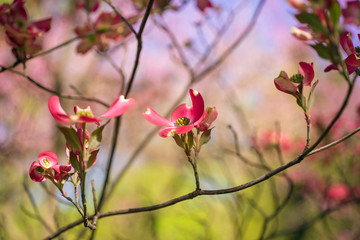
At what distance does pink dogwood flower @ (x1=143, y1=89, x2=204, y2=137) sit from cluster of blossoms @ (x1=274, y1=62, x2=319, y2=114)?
3.8 inches

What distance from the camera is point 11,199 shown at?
1.71m

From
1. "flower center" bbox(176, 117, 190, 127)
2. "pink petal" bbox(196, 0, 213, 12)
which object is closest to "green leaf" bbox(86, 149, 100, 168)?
"flower center" bbox(176, 117, 190, 127)

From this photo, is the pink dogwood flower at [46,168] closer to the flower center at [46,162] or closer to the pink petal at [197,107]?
the flower center at [46,162]

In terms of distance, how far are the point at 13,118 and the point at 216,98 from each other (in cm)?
316

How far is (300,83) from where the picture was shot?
1.26ft

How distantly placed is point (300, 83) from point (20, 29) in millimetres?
448

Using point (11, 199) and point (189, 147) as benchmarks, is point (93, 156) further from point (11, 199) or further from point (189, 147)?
point (11, 199)

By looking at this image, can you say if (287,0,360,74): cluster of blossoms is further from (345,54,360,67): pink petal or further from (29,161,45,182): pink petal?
Answer: (29,161,45,182): pink petal

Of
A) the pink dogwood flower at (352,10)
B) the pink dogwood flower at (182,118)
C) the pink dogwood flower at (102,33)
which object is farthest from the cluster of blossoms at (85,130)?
the pink dogwood flower at (102,33)

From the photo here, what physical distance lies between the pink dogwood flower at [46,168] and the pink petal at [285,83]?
271 mm

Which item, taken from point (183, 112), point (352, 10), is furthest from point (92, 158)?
point (352, 10)

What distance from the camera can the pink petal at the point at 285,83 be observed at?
385 millimetres

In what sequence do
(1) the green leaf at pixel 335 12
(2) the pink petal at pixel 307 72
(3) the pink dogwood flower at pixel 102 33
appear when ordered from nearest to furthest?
(1) the green leaf at pixel 335 12, (2) the pink petal at pixel 307 72, (3) the pink dogwood flower at pixel 102 33

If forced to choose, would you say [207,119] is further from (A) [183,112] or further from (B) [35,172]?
(B) [35,172]
